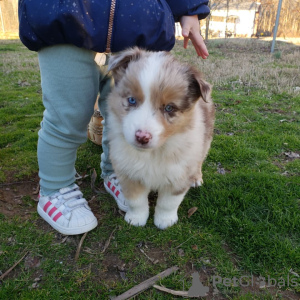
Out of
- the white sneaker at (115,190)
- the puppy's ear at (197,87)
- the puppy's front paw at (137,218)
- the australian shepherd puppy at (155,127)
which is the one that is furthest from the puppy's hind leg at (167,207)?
the puppy's ear at (197,87)

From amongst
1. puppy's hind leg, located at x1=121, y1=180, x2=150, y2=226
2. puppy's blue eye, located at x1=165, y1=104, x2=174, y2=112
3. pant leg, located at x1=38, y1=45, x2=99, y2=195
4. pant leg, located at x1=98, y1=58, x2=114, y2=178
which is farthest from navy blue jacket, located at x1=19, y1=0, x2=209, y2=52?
puppy's hind leg, located at x1=121, y1=180, x2=150, y2=226

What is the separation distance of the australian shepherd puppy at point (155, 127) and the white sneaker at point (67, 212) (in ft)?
1.16

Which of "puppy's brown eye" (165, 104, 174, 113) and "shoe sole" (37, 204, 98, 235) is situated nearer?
"puppy's brown eye" (165, 104, 174, 113)

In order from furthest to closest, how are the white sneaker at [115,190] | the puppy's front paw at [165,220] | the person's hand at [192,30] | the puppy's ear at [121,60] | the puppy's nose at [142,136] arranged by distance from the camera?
1. the white sneaker at [115,190]
2. the puppy's front paw at [165,220]
3. the person's hand at [192,30]
4. the puppy's ear at [121,60]
5. the puppy's nose at [142,136]

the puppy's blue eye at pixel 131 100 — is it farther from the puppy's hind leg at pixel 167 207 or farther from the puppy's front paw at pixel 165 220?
the puppy's front paw at pixel 165 220

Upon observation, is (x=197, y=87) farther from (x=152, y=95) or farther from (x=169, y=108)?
(x=152, y=95)

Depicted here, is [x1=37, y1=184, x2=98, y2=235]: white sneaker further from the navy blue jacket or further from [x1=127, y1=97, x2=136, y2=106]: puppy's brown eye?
the navy blue jacket

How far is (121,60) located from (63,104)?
55 centimetres

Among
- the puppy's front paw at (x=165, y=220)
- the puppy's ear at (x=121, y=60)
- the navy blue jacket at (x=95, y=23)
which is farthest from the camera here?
the puppy's front paw at (x=165, y=220)

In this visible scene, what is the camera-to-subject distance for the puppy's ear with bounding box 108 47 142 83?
1.97 m

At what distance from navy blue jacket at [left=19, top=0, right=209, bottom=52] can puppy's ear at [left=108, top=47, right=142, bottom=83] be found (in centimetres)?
12

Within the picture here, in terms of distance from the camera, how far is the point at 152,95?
5.96ft

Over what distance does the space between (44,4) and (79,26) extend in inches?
9.9

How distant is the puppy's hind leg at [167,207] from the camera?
7.64 ft
